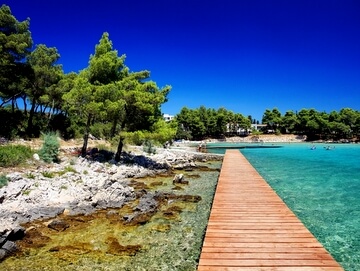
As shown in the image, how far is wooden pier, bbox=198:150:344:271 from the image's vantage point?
6020 mm

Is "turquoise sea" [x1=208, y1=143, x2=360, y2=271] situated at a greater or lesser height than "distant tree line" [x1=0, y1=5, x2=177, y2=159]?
lesser

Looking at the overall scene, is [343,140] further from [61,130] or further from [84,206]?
[84,206]

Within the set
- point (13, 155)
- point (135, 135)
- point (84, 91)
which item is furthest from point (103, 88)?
point (13, 155)

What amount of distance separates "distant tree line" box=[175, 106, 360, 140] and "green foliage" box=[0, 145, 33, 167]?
225 feet

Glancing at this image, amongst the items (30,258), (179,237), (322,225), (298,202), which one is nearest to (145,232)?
(179,237)

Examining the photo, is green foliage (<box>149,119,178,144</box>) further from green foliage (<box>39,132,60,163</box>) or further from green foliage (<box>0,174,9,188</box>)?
green foliage (<box>0,174,9,188</box>)

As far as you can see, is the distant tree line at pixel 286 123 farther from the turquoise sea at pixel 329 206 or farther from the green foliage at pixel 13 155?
the green foliage at pixel 13 155

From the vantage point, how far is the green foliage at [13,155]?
621 inches

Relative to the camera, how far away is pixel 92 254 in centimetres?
782

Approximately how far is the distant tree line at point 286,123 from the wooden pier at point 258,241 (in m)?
76.1

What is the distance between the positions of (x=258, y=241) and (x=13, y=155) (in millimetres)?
14657

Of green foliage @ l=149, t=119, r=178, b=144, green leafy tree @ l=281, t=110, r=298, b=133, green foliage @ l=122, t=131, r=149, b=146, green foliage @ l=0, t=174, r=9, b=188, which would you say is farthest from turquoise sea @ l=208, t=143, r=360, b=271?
green leafy tree @ l=281, t=110, r=298, b=133

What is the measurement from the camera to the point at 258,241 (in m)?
7.18

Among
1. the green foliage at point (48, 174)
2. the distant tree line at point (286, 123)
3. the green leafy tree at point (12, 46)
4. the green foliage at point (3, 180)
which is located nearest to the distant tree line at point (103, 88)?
the green leafy tree at point (12, 46)
